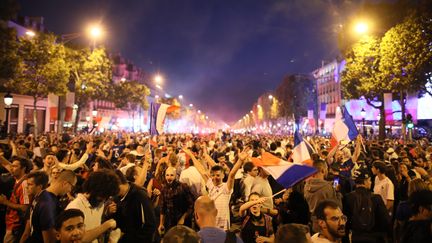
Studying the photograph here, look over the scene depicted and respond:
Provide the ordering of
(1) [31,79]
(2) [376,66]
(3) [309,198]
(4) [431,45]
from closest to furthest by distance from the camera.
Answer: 1. (3) [309,198]
2. (4) [431,45]
3. (2) [376,66]
4. (1) [31,79]

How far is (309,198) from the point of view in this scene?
254 inches

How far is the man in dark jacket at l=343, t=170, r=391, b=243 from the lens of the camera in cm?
564

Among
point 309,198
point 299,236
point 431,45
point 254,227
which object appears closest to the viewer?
point 299,236

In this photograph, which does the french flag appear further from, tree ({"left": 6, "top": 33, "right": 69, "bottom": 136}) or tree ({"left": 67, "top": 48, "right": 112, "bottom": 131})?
tree ({"left": 67, "top": 48, "right": 112, "bottom": 131})

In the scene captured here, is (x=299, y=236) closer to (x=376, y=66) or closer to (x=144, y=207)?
(x=144, y=207)

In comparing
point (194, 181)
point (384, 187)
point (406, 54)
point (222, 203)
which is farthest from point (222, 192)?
point (406, 54)

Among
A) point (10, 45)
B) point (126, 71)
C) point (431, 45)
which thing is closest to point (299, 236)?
point (431, 45)

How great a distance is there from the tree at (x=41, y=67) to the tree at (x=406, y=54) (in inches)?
1162

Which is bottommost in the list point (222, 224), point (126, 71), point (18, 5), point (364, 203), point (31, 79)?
point (222, 224)

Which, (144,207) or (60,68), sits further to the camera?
(60,68)

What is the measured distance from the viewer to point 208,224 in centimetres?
380

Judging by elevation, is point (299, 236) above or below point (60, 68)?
below

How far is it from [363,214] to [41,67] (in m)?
35.4

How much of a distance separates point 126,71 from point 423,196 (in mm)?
108138
